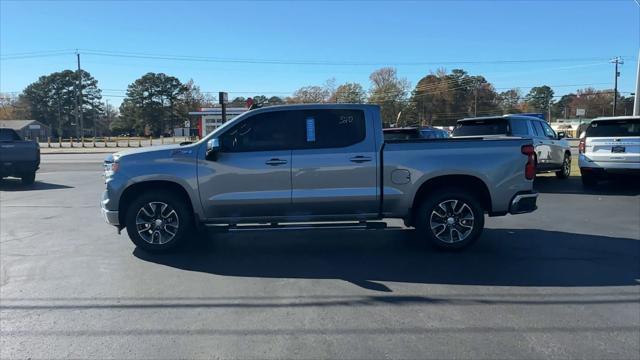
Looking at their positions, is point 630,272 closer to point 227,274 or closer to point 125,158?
point 227,274

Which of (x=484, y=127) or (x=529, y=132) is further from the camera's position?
(x=529, y=132)

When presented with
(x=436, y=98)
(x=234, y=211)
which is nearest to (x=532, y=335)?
(x=234, y=211)

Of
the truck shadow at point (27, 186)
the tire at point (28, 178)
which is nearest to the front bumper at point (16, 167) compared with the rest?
the tire at point (28, 178)

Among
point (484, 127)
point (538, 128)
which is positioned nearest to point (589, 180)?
point (538, 128)

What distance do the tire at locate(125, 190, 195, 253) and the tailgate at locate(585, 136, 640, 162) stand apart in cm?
1062

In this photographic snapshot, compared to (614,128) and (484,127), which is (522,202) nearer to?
(484,127)

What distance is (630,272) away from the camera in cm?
597

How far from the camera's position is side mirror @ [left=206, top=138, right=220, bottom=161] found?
262 inches

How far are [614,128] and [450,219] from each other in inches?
329

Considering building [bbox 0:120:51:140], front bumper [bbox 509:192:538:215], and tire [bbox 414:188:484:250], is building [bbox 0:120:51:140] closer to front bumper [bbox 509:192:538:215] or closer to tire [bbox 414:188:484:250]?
tire [bbox 414:188:484:250]

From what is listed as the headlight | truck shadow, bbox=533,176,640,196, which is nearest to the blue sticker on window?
the headlight

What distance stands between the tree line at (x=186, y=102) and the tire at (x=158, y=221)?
8904cm

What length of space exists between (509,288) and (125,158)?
16.6 feet

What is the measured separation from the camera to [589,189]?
1325 centimetres
